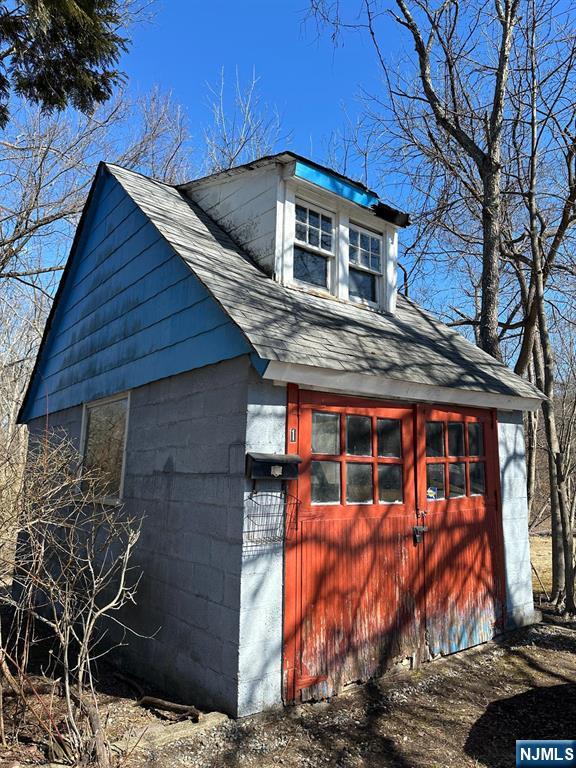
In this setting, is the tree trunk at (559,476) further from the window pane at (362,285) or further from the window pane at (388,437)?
the window pane at (388,437)

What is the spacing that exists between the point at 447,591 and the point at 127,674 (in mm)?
3537

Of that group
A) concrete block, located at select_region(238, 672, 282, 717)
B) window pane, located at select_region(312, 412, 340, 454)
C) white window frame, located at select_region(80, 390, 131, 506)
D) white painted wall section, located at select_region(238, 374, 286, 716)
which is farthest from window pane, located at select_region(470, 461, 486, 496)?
white window frame, located at select_region(80, 390, 131, 506)

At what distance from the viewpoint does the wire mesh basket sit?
4.15 meters

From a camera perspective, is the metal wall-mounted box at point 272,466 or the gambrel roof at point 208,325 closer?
the metal wall-mounted box at point 272,466

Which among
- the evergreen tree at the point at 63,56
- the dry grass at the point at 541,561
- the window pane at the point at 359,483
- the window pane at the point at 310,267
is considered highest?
the evergreen tree at the point at 63,56

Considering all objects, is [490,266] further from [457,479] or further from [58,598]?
[58,598]

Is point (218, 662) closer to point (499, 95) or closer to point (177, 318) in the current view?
point (177, 318)

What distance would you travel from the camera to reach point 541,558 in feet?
42.9

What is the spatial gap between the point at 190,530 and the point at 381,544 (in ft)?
6.02

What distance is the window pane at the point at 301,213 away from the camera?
6426 millimetres

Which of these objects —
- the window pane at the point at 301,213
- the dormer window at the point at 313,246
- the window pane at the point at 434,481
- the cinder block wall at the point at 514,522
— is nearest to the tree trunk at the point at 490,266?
the cinder block wall at the point at 514,522

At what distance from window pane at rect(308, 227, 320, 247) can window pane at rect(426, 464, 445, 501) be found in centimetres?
300

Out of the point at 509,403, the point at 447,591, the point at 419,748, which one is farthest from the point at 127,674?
the point at 509,403

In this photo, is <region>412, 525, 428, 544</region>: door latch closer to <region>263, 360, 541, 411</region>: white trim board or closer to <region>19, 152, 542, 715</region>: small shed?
<region>19, 152, 542, 715</region>: small shed
